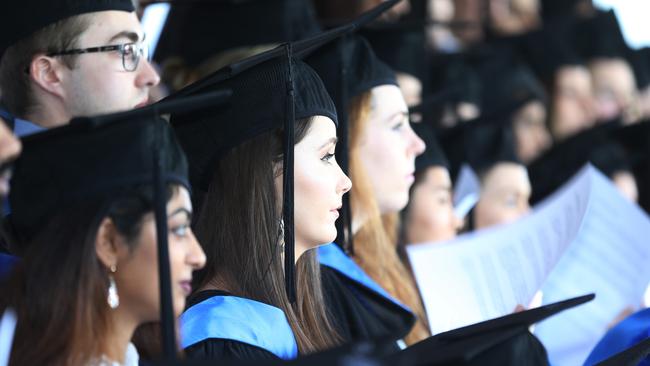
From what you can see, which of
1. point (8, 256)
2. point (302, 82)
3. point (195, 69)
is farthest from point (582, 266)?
point (8, 256)

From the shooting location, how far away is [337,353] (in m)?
1.65

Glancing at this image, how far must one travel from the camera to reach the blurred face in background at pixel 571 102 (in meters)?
6.52

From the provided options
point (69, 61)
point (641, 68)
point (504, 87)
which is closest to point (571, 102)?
point (504, 87)

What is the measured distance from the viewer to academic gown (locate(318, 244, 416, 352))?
9.72 feet

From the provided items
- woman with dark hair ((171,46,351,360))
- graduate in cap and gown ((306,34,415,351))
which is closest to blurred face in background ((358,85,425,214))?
graduate in cap and gown ((306,34,415,351))

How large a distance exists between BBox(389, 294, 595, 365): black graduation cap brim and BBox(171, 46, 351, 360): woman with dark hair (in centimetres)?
41

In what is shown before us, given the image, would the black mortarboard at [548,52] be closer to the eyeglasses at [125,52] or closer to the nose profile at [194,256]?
the eyeglasses at [125,52]

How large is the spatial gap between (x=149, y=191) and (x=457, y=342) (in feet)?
1.98

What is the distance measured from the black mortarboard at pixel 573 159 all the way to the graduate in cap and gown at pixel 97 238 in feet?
11.2

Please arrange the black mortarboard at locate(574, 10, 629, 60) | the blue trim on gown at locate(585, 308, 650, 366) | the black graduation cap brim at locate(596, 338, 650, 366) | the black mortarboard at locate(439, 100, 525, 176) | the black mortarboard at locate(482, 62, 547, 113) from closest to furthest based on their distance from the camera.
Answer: the black graduation cap brim at locate(596, 338, 650, 366) → the blue trim on gown at locate(585, 308, 650, 366) → the black mortarboard at locate(439, 100, 525, 176) → the black mortarboard at locate(482, 62, 547, 113) → the black mortarboard at locate(574, 10, 629, 60)

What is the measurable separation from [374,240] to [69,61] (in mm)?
1143

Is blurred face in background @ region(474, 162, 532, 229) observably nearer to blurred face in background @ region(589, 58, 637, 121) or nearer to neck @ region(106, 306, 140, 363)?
blurred face in background @ region(589, 58, 637, 121)

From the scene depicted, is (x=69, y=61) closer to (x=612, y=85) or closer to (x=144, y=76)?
(x=144, y=76)

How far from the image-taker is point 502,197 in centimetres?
454
